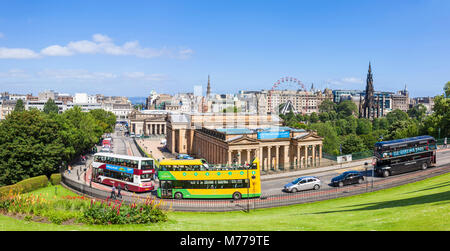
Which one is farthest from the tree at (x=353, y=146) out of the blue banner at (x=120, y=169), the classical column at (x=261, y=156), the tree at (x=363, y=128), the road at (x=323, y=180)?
the tree at (x=363, y=128)

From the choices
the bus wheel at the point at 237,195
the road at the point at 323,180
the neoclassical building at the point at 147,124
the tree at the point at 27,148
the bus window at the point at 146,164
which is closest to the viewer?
the bus wheel at the point at 237,195

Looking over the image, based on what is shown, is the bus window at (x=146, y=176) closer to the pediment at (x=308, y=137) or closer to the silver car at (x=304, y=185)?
the silver car at (x=304, y=185)

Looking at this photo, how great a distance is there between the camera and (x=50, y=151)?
48219 millimetres

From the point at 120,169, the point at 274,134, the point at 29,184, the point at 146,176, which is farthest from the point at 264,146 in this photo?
the point at 29,184

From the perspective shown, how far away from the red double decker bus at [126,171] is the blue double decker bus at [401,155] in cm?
2766

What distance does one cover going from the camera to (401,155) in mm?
39375

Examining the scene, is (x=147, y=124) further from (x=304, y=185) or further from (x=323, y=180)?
(x=304, y=185)

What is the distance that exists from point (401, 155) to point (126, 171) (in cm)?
3343

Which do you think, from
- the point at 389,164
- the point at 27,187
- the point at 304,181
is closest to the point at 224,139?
the point at 304,181

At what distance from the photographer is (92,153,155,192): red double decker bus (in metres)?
37.8

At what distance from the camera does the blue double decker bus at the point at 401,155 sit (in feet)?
128

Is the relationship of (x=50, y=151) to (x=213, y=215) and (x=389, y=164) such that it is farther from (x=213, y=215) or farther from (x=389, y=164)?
(x=389, y=164)

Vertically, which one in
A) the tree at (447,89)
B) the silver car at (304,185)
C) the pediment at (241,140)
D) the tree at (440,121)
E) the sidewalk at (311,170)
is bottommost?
the sidewalk at (311,170)

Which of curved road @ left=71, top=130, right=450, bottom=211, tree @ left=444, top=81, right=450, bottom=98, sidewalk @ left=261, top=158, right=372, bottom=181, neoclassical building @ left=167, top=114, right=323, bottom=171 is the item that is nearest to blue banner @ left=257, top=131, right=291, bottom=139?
neoclassical building @ left=167, top=114, right=323, bottom=171
